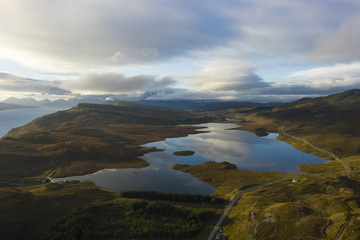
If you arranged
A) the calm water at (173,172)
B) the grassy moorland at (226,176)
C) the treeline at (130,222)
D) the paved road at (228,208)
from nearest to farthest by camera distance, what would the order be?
the treeline at (130,222) < the paved road at (228,208) < the grassy moorland at (226,176) < the calm water at (173,172)

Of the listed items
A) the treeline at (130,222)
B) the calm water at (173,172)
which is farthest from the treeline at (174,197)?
the calm water at (173,172)

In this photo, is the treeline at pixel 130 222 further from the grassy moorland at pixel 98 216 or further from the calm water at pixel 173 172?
the calm water at pixel 173 172

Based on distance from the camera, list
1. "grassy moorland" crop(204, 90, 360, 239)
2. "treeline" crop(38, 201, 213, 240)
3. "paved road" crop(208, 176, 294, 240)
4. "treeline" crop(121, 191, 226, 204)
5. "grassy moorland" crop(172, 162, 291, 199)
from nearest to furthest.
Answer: "grassy moorland" crop(204, 90, 360, 239)
"treeline" crop(38, 201, 213, 240)
"paved road" crop(208, 176, 294, 240)
"treeline" crop(121, 191, 226, 204)
"grassy moorland" crop(172, 162, 291, 199)

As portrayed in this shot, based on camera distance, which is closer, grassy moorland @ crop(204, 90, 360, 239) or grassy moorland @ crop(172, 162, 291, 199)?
grassy moorland @ crop(204, 90, 360, 239)

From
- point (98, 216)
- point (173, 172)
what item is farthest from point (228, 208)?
point (173, 172)

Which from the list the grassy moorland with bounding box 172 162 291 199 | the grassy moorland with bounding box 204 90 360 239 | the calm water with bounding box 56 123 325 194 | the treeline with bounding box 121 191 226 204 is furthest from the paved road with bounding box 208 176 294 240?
the calm water with bounding box 56 123 325 194

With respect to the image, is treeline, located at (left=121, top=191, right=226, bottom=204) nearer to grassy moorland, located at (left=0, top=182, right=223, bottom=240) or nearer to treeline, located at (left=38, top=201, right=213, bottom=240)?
grassy moorland, located at (left=0, top=182, right=223, bottom=240)

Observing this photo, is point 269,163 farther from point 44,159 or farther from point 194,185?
point 44,159

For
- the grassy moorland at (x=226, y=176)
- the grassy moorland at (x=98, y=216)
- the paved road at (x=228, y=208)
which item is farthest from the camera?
the grassy moorland at (x=226, y=176)
